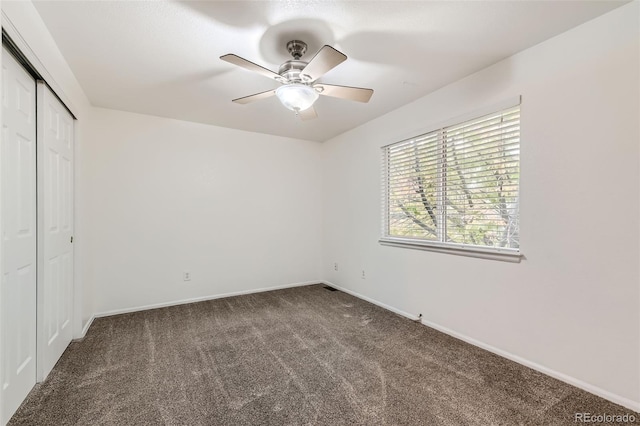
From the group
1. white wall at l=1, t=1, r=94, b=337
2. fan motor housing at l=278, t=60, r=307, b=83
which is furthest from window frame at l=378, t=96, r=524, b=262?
white wall at l=1, t=1, r=94, b=337

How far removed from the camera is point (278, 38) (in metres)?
2.04

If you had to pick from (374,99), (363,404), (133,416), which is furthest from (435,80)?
(133,416)

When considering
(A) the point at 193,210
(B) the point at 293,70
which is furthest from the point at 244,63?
(A) the point at 193,210

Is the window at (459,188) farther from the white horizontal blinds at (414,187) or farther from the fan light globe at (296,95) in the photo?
the fan light globe at (296,95)

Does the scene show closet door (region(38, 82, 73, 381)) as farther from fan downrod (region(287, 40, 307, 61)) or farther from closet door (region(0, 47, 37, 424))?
fan downrod (region(287, 40, 307, 61))

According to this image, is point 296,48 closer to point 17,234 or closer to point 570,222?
point 17,234

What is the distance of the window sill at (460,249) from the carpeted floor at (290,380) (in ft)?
2.70

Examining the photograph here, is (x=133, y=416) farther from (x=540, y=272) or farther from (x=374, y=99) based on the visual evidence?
(x=374, y=99)

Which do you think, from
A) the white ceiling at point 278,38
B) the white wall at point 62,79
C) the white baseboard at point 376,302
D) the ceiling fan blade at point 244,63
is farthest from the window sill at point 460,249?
the white wall at point 62,79

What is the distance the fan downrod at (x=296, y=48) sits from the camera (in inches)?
80.8

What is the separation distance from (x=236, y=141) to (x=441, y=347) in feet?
12.0

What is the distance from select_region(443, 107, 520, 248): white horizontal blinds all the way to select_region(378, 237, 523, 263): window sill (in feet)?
0.25

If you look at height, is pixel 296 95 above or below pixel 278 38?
below

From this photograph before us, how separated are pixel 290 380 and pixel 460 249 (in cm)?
191
